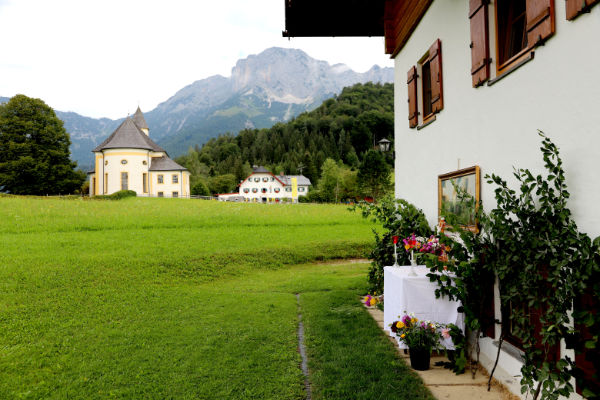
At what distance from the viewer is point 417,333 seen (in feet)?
14.5

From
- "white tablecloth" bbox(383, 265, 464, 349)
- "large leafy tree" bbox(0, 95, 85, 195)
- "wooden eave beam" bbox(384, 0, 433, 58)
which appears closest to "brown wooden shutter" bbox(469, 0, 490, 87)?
"wooden eave beam" bbox(384, 0, 433, 58)

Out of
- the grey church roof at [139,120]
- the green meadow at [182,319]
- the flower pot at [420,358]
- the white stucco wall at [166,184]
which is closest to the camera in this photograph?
the green meadow at [182,319]

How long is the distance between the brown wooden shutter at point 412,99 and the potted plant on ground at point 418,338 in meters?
3.72

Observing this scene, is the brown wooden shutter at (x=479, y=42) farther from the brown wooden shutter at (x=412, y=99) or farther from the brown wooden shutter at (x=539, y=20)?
the brown wooden shutter at (x=412, y=99)

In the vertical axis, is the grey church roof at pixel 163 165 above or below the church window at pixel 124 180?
above

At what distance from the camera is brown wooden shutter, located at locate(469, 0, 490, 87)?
416 cm

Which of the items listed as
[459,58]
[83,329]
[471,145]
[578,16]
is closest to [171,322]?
[83,329]

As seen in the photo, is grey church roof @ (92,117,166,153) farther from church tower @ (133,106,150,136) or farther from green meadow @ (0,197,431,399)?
green meadow @ (0,197,431,399)

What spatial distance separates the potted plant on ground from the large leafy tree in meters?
44.1

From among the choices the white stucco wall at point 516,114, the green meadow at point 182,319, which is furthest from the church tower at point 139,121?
the white stucco wall at point 516,114

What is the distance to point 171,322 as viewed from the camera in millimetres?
6723

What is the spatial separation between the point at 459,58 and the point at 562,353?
12.0 ft

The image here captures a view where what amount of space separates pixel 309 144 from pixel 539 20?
94.0m

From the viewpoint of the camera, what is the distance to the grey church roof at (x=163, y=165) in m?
42.8
